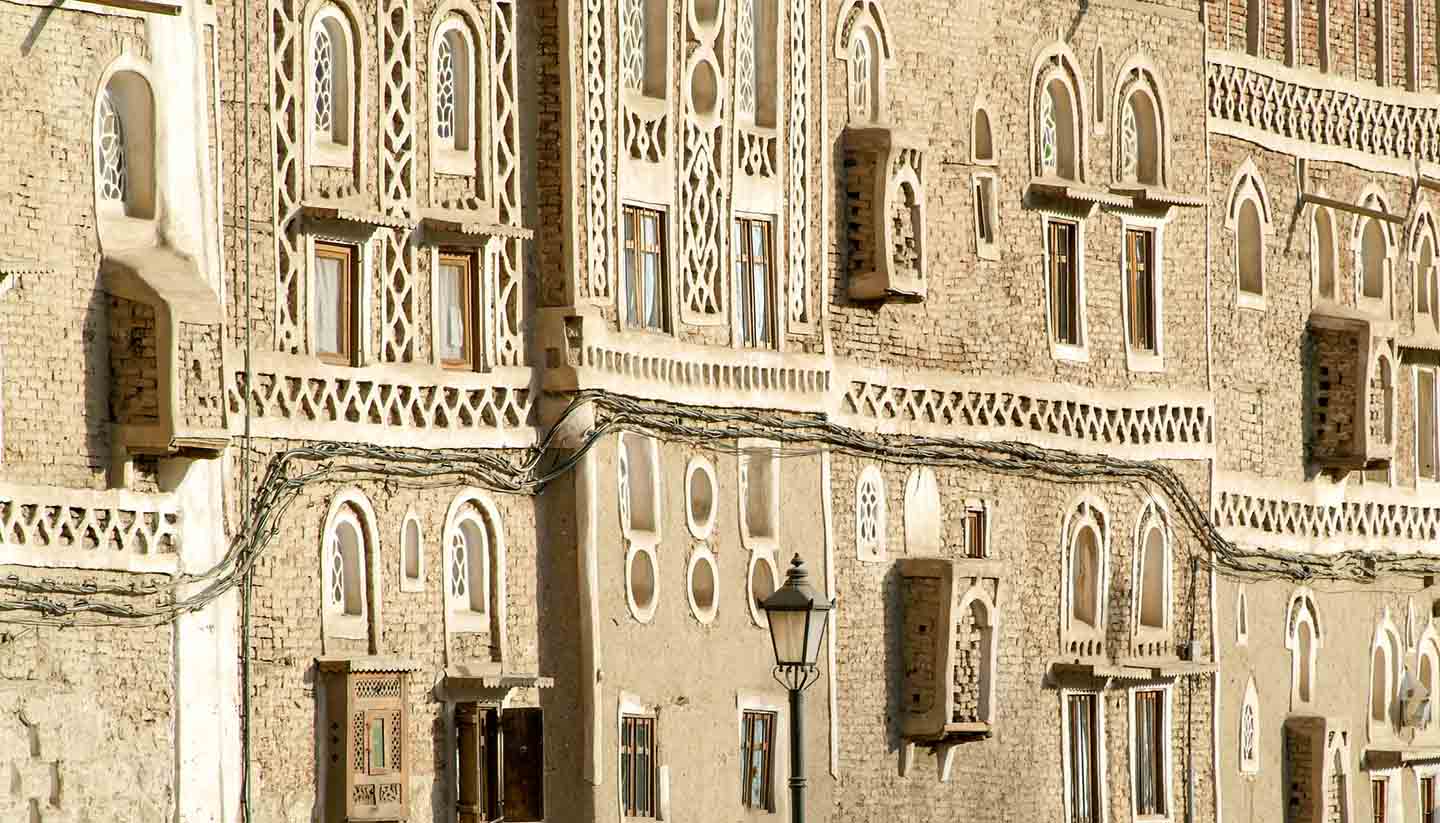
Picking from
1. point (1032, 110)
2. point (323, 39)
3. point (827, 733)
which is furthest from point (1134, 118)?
point (323, 39)

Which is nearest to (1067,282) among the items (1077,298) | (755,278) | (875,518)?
(1077,298)

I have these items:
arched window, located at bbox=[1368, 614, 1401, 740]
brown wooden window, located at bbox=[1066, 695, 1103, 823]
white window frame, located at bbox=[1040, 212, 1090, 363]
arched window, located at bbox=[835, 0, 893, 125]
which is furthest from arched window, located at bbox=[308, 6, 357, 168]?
arched window, located at bbox=[1368, 614, 1401, 740]

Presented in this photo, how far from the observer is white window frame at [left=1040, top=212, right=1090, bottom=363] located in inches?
1262

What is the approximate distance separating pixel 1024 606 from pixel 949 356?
82.4 inches

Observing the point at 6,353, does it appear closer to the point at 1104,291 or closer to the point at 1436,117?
the point at 1104,291

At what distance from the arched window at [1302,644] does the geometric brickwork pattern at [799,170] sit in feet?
24.5

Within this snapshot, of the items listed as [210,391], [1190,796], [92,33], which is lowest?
[1190,796]

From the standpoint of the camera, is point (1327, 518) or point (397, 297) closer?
point (397, 297)

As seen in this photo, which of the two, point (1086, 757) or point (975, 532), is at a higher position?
point (975, 532)

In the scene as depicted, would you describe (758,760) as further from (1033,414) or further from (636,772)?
(1033,414)

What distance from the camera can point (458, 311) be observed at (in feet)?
86.8

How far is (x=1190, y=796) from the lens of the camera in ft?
109

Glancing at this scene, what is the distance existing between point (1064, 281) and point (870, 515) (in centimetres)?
342

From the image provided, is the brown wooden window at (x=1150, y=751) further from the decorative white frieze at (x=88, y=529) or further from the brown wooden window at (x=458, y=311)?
the decorative white frieze at (x=88, y=529)
